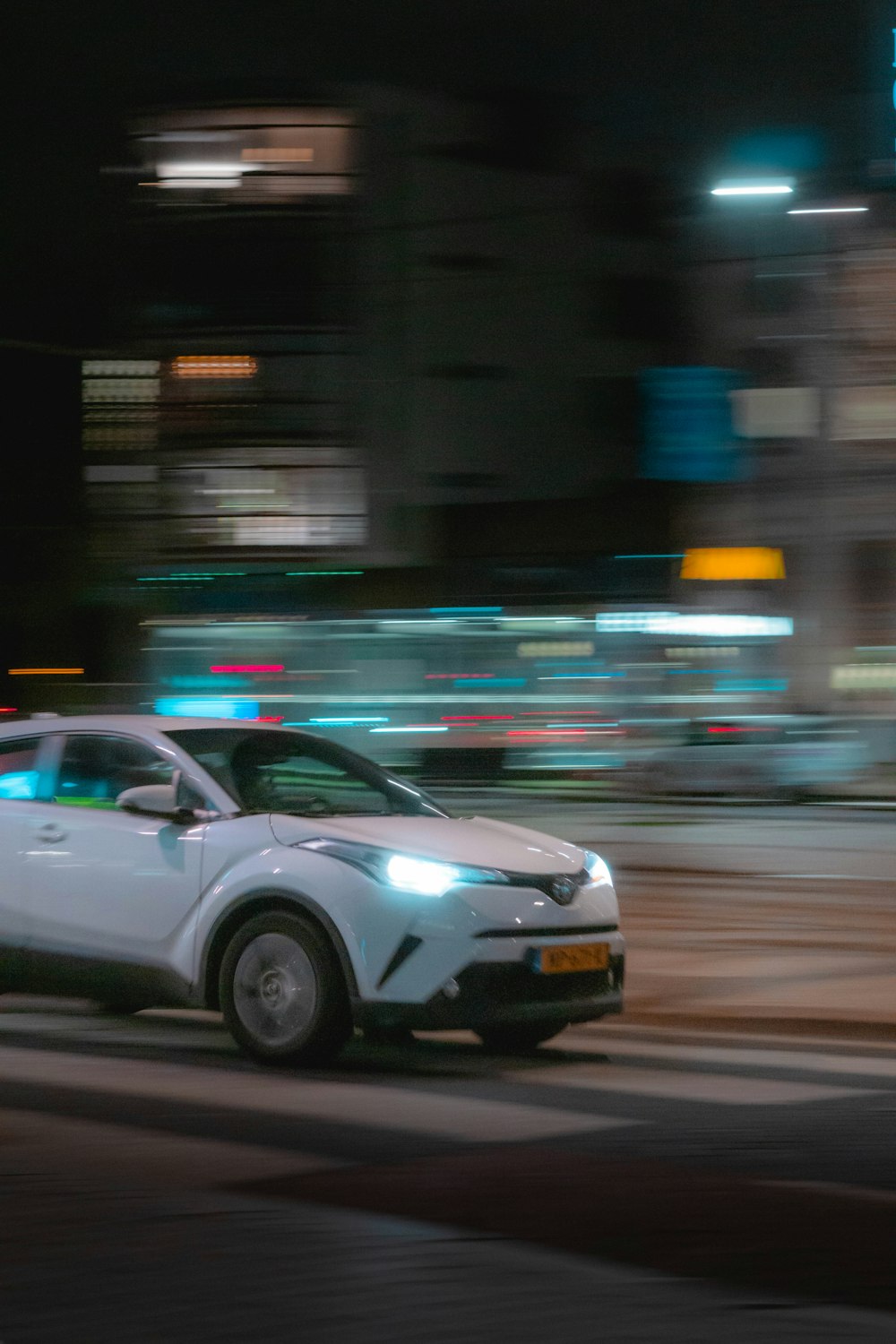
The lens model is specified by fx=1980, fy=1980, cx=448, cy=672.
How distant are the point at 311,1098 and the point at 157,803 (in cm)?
157

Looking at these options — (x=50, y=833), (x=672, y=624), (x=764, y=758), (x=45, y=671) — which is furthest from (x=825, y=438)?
(x=50, y=833)

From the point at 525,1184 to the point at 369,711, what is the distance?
89.8 feet

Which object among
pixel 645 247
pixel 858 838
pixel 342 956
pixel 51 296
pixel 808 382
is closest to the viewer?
pixel 342 956

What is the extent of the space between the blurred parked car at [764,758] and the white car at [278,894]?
19.9 m

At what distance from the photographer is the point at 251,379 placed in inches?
2328

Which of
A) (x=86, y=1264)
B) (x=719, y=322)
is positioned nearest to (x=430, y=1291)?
(x=86, y=1264)

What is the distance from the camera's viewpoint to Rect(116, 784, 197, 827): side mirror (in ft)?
26.6

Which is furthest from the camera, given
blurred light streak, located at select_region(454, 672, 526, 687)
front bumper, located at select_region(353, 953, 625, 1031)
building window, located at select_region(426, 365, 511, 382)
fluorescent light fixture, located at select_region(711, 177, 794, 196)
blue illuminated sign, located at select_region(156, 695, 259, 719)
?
building window, located at select_region(426, 365, 511, 382)

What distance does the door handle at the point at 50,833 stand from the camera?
8.51 m

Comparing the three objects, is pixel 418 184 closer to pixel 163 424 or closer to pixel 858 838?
pixel 163 424

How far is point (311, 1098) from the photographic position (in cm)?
711

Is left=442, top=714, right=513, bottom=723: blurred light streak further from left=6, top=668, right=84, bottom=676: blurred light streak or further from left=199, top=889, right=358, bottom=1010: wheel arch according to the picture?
left=6, top=668, right=84, bottom=676: blurred light streak

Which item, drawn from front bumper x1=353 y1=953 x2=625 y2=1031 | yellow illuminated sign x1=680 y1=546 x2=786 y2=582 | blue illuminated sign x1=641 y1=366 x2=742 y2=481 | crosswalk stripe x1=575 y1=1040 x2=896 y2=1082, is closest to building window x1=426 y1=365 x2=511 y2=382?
blue illuminated sign x1=641 y1=366 x2=742 y2=481

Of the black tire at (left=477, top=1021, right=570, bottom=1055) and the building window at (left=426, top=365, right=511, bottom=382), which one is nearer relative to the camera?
the black tire at (left=477, top=1021, right=570, bottom=1055)
